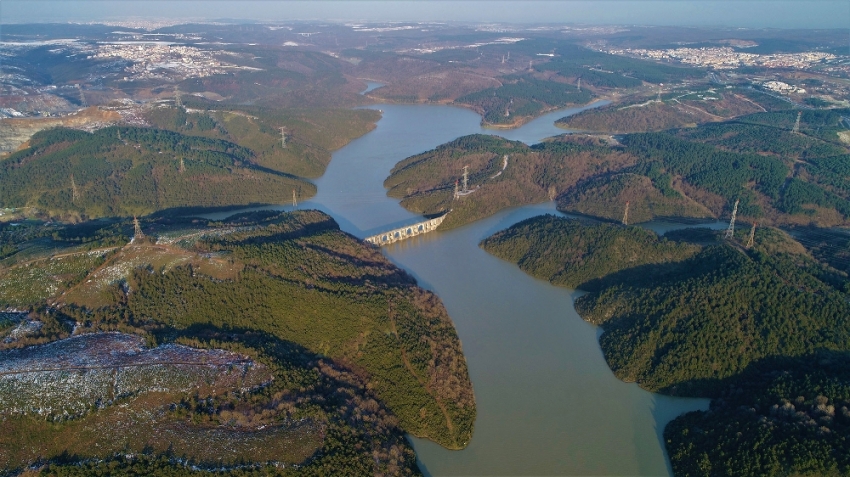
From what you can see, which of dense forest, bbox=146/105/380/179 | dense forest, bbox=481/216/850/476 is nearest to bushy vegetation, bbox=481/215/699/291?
dense forest, bbox=481/216/850/476

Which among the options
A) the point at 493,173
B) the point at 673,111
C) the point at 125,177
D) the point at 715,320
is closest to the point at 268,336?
the point at 715,320

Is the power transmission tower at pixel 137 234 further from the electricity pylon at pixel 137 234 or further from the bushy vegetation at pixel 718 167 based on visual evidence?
the bushy vegetation at pixel 718 167

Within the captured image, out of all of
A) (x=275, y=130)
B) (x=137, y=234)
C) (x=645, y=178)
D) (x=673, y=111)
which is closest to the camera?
(x=137, y=234)

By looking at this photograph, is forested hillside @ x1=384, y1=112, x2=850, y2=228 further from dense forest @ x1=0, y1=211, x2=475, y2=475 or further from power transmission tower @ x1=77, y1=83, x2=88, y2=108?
power transmission tower @ x1=77, y1=83, x2=88, y2=108

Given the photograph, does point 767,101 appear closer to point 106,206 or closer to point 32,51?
point 106,206

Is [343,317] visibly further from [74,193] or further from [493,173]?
[74,193]

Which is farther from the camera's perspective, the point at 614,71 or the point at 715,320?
the point at 614,71
